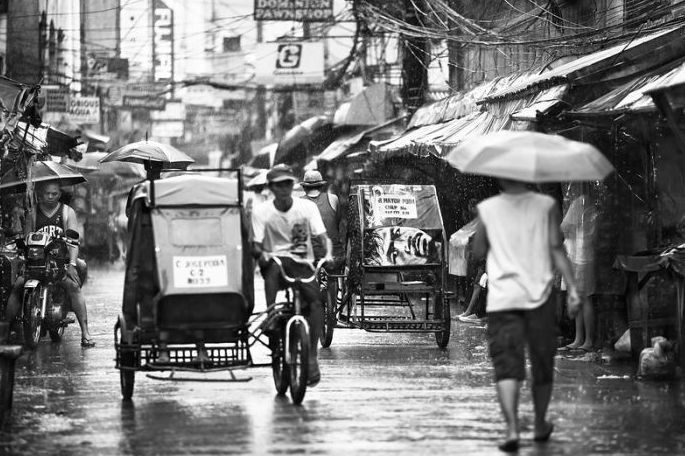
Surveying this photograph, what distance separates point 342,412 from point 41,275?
6.24 meters

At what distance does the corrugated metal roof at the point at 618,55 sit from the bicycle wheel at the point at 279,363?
17.5 ft

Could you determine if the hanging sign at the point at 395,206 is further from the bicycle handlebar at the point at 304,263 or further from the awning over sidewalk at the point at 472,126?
the bicycle handlebar at the point at 304,263

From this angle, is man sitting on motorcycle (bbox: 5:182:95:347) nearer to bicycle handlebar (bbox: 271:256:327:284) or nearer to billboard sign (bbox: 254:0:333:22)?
bicycle handlebar (bbox: 271:256:327:284)

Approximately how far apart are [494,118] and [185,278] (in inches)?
368

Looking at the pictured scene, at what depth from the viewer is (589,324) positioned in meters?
13.7

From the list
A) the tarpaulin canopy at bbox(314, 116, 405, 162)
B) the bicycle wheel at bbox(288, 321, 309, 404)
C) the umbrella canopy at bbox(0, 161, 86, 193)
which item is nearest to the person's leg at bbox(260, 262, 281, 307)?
the bicycle wheel at bbox(288, 321, 309, 404)

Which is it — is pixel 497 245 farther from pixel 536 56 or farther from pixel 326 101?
pixel 326 101

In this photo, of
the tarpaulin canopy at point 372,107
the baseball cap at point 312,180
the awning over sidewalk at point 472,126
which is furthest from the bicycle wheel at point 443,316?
the tarpaulin canopy at point 372,107

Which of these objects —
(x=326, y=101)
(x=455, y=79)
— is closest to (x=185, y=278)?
(x=455, y=79)

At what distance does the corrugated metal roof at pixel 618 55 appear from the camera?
531 inches

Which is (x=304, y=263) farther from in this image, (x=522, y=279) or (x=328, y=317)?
(x=328, y=317)

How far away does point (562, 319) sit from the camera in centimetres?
1541

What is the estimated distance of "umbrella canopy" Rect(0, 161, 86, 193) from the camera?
615 inches

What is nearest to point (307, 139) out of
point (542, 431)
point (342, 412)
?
point (342, 412)
